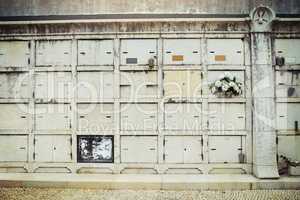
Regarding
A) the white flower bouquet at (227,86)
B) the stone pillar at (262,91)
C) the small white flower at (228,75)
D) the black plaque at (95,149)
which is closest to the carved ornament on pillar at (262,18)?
the stone pillar at (262,91)

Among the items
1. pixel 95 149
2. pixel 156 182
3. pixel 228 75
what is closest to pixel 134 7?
pixel 228 75

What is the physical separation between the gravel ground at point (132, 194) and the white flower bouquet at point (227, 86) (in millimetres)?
2739

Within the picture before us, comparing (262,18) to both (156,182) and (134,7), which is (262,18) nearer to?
(134,7)

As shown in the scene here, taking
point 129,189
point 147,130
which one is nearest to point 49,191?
point 129,189

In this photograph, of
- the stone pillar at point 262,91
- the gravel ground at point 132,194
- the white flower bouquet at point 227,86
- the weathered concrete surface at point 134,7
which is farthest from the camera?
the weathered concrete surface at point 134,7

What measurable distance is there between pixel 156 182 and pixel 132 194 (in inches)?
29.2

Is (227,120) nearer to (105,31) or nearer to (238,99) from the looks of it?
(238,99)

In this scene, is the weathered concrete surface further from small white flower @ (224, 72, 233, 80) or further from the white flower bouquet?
the white flower bouquet

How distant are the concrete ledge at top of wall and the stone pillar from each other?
1.98 ft

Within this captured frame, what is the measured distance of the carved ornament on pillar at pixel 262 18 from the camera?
28.9 ft

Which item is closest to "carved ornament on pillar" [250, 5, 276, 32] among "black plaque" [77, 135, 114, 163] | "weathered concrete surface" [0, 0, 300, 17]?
"weathered concrete surface" [0, 0, 300, 17]

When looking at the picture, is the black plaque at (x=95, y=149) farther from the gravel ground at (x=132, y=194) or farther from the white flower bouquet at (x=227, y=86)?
the white flower bouquet at (x=227, y=86)

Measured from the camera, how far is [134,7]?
9.52m

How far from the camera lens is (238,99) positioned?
9117mm
